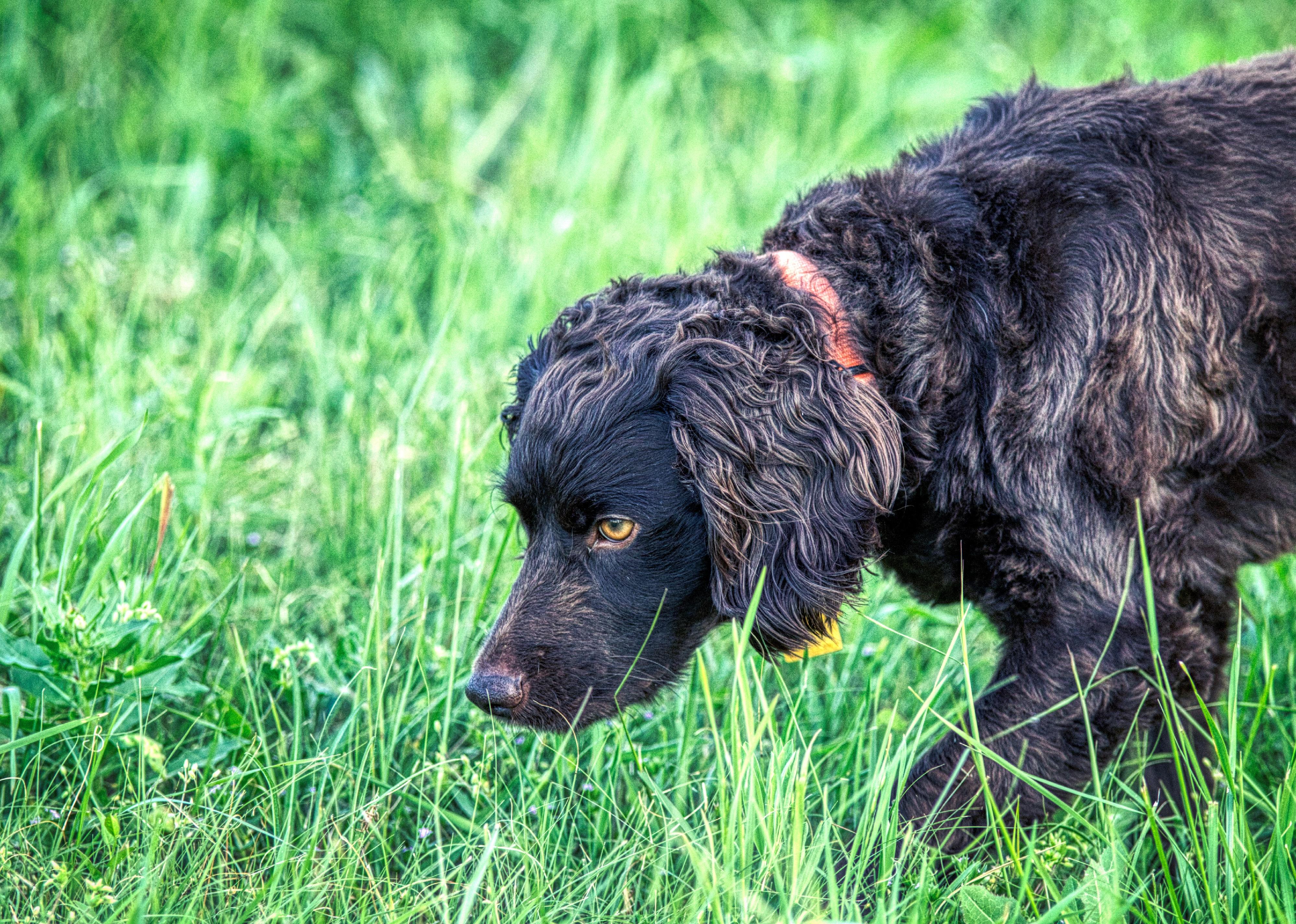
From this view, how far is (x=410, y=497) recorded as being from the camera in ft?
11.5

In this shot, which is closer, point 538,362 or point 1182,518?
point 1182,518

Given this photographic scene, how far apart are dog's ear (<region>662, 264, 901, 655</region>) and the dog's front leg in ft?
1.27

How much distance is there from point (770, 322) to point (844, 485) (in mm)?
362

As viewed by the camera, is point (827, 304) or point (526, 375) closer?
point (827, 304)

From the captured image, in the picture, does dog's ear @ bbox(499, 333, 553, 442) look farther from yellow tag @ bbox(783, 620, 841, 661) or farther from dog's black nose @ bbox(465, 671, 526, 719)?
yellow tag @ bbox(783, 620, 841, 661)

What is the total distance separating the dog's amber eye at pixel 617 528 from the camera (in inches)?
93.4

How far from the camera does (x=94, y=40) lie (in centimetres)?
522

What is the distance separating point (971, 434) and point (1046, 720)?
1.94 ft

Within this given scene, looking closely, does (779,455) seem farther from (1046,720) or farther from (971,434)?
(1046,720)

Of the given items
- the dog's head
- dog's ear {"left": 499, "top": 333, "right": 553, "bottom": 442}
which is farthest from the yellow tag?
dog's ear {"left": 499, "top": 333, "right": 553, "bottom": 442}

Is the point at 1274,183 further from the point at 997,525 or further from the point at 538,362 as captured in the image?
the point at 538,362

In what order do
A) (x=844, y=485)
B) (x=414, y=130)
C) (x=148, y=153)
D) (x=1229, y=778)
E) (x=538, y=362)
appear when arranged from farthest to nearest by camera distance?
1. (x=414, y=130)
2. (x=148, y=153)
3. (x=538, y=362)
4. (x=844, y=485)
5. (x=1229, y=778)

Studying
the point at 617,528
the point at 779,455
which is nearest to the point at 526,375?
the point at 617,528

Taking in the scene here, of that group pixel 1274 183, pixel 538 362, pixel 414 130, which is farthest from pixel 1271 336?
pixel 414 130
